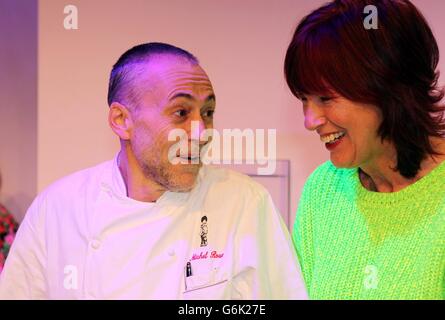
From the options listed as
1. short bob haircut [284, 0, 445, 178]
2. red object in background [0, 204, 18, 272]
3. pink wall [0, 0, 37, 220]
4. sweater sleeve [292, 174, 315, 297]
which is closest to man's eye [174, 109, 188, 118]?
short bob haircut [284, 0, 445, 178]

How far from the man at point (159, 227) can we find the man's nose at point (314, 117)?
0.19 metres

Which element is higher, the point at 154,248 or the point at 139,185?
the point at 139,185

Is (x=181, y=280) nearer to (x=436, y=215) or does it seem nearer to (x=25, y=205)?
(x=436, y=215)

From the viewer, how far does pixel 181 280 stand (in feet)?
4.02

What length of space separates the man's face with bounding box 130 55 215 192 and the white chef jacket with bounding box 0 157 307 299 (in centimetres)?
6

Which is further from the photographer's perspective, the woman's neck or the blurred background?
the blurred background

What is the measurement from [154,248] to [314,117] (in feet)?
1.41

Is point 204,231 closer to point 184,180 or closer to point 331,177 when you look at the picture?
point 184,180

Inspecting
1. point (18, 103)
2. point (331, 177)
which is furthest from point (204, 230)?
point (18, 103)

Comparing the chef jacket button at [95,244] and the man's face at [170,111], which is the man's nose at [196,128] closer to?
the man's face at [170,111]

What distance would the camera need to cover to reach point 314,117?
4.49 feet

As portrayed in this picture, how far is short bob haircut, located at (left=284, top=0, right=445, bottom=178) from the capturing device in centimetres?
134

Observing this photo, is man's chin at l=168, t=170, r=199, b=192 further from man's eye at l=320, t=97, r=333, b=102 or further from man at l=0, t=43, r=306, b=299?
man's eye at l=320, t=97, r=333, b=102

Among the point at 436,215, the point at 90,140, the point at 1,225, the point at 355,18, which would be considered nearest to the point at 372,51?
the point at 355,18
